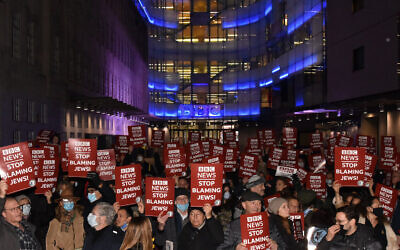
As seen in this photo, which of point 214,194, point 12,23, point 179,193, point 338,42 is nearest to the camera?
point 214,194

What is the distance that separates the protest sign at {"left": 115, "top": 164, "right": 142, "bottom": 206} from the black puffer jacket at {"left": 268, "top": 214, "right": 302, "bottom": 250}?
3263mm

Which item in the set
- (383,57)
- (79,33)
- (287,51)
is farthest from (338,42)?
(79,33)

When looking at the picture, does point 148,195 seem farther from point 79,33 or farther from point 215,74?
point 215,74

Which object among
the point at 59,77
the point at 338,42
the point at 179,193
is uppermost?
the point at 338,42

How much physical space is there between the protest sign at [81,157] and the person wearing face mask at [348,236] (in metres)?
6.43

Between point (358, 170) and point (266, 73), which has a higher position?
point (266, 73)

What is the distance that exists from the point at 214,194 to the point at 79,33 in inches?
981

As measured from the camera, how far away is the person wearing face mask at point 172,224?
8.28 meters

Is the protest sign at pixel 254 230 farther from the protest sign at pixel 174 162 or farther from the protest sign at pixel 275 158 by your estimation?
the protest sign at pixel 275 158

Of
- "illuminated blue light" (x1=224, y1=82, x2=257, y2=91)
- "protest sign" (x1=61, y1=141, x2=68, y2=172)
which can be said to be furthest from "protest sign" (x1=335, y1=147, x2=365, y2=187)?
"illuminated blue light" (x1=224, y1=82, x2=257, y2=91)

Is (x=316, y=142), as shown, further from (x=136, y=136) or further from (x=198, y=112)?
(x=198, y=112)

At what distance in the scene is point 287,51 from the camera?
155ft

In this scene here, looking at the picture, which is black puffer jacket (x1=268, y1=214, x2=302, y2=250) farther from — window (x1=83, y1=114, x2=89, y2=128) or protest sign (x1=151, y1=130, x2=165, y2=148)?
window (x1=83, y1=114, x2=89, y2=128)

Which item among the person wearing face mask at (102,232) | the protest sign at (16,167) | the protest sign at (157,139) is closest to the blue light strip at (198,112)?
the protest sign at (157,139)
